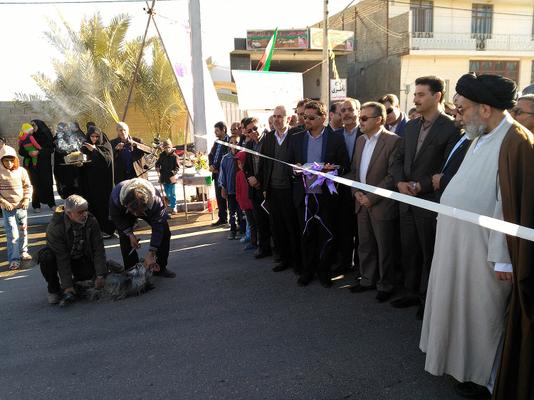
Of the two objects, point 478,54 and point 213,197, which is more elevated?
point 478,54

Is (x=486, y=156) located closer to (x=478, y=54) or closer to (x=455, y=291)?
(x=455, y=291)

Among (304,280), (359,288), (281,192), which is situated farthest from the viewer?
(281,192)

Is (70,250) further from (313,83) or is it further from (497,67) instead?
(497,67)

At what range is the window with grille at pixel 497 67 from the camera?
88.5 feet

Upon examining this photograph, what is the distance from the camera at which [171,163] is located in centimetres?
823

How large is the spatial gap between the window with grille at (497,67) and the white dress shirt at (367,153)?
87.9ft

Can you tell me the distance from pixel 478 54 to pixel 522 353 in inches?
1130

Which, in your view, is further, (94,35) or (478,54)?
(478,54)

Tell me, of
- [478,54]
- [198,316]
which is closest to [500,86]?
[198,316]

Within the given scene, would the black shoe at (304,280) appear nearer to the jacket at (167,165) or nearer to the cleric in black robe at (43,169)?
the jacket at (167,165)

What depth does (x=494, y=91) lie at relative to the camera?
2.41 meters

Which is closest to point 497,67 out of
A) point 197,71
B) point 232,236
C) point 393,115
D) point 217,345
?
point 197,71

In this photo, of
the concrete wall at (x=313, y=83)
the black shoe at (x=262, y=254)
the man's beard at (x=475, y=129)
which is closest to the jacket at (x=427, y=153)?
the man's beard at (x=475, y=129)

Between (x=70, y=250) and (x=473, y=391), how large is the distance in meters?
3.88
